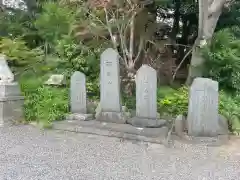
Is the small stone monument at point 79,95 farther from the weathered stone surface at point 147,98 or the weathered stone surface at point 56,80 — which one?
the weathered stone surface at point 147,98

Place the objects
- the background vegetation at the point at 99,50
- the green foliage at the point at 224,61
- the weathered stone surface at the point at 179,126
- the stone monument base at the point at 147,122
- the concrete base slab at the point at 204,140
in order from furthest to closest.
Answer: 1. the green foliage at the point at 224,61
2. the background vegetation at the point at 99,50
3. the stone monument base at the point at 147,122
4. the weathered stone surface at the point at 179,126
5. the concrete base slab at the point at 204,140

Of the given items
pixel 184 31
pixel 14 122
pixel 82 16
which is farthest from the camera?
pixel 184 31

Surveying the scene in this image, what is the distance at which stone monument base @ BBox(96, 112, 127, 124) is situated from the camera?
5.44 m

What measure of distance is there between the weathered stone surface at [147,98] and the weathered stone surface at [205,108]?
705 mm

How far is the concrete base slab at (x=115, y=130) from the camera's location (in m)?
4.76

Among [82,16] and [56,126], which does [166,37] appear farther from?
[56,126]

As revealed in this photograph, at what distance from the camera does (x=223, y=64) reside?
6516 millimetres

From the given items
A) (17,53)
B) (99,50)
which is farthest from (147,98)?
(17,53)

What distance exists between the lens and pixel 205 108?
4.69m

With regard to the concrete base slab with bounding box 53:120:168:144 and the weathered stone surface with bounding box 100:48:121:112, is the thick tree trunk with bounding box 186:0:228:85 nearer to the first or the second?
the weathered stone surface with bounding box 100:48:121:112

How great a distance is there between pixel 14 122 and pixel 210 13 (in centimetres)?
472

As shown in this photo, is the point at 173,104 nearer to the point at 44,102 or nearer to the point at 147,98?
the point at 147,98

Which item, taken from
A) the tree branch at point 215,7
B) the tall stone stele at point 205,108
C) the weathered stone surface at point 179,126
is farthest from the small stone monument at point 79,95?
the tree branch at point 215,7

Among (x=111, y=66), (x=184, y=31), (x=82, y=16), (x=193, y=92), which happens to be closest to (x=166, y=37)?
(x=184, y=31)
